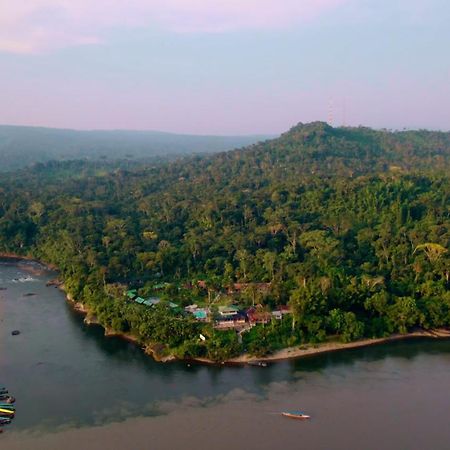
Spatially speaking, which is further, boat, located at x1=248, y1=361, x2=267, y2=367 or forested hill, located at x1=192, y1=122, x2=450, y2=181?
forested hill, located at x1=192, y1=122, x2=450, y2=181

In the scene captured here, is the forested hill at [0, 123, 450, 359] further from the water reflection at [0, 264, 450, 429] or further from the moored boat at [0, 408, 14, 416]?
the moored boat at [0, 408, 14, 416]

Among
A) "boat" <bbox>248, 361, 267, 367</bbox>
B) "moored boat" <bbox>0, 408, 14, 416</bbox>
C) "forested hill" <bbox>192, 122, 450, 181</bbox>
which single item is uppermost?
"forested hill" <bbox>192, 122, 450, 181</bbox>

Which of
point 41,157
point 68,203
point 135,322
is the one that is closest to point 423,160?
point 68,203

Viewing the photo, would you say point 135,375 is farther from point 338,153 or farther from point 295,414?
point 338,153

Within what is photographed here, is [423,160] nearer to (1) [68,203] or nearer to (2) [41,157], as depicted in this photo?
(1) [68,203]

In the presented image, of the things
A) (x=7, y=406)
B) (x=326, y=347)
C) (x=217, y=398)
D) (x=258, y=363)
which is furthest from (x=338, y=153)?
(x=7, y=406)

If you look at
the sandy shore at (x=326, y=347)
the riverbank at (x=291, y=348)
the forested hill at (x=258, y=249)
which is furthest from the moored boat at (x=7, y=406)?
the sandy shore at (x=326, y=347)

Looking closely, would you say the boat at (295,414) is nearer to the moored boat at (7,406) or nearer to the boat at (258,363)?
the boat at (258,363)

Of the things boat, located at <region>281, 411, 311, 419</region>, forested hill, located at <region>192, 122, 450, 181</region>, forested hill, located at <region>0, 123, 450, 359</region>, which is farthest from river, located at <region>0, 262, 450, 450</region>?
forested hill, located at <region>192, 122, 450, 181</region>
